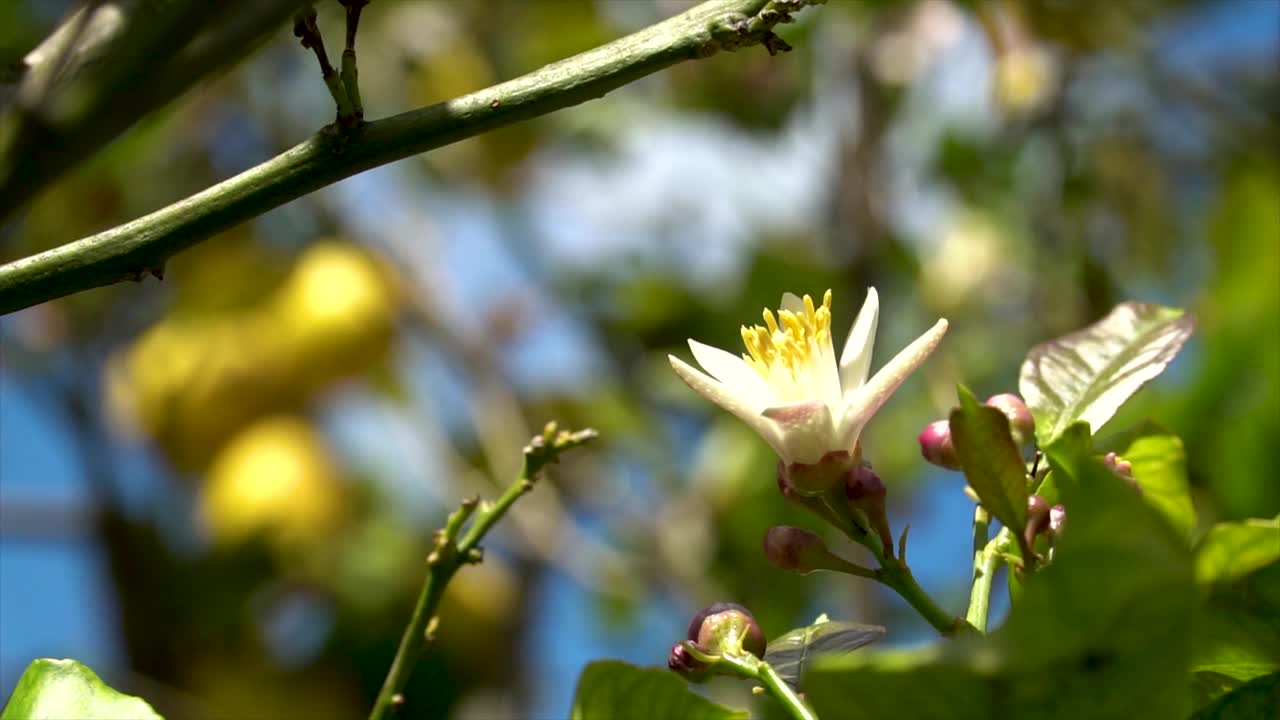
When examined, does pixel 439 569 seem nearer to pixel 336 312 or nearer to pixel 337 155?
pixel 337 155

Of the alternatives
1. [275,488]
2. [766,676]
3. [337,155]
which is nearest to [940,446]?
[766,676]

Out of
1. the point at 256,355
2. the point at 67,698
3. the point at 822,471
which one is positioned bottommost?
the point at 67,698

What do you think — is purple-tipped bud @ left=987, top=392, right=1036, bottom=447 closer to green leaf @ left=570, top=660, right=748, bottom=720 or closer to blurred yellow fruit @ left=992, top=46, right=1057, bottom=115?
green leaf @ left=570, top=660, right=748, bottom=720

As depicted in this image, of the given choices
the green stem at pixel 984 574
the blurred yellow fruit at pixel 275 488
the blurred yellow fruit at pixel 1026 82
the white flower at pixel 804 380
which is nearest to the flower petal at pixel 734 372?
the white flower at pixel 804 380

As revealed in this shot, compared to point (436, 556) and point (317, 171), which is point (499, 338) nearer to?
point (436, 556)

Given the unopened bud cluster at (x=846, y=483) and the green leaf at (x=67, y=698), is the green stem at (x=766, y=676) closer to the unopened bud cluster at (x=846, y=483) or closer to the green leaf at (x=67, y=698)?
the unopened bud cluster at (x=846, y=483)
